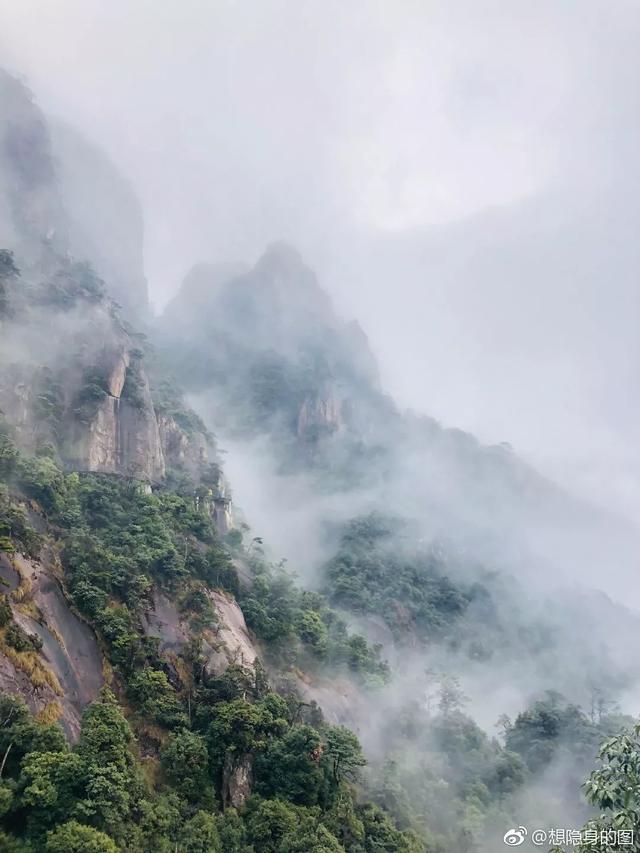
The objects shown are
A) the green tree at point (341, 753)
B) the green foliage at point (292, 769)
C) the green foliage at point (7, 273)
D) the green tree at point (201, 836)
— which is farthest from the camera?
the green foliage at point (7, 273)

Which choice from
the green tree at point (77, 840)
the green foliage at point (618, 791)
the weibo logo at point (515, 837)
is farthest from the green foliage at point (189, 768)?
the green foliage at point (618, 791)

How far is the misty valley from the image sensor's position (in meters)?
21.2

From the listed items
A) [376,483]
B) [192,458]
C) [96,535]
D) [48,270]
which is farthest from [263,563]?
[376,483]

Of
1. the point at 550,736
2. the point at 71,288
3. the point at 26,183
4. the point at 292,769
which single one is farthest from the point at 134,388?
the point at 550,736

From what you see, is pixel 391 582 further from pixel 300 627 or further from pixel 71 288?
pixel 71 288

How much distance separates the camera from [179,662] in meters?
29.2

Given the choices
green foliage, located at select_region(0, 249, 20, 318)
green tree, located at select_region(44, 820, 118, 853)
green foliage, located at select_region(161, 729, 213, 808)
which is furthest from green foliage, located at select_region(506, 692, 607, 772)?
green foliage, located at select_region(0, 249, 20, 318)

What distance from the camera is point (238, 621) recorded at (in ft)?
118

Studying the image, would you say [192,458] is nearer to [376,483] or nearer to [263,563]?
[263,563]

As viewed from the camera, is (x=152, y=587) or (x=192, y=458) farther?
(x=192, y=458)

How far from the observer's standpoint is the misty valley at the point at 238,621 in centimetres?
2120

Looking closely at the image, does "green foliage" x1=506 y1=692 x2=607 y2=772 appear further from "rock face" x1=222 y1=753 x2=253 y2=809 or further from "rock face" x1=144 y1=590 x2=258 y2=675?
"rock face" x1=222 y1=753 x2=253 y2=809

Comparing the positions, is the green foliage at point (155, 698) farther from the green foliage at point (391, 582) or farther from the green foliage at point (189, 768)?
the green foliage at point (391, 582)

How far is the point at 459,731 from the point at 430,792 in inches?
364
